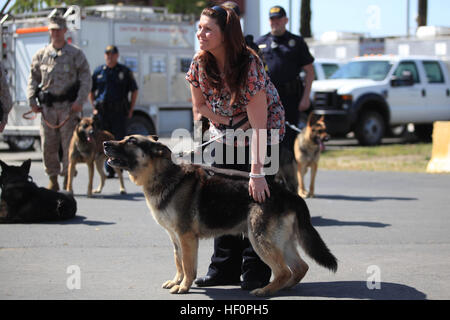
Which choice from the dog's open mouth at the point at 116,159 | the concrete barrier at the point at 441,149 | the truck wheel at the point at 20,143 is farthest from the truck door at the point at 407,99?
the dog's open mouth at the point at 116,159

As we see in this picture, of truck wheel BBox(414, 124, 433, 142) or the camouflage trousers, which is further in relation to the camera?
truck wheel BBox(414, 124, 433, 142)

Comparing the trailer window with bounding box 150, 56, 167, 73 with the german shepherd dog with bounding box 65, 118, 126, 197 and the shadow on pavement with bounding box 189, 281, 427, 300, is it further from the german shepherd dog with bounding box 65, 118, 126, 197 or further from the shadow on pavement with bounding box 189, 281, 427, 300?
the shadow on pavement with bounding box 189, 281, 427, 300

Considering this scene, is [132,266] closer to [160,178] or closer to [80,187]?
[160,178]

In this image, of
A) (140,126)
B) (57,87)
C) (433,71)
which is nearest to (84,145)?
(57,87)

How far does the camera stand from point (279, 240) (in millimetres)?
4645

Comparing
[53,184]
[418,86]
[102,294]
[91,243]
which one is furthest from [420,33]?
[102,294]

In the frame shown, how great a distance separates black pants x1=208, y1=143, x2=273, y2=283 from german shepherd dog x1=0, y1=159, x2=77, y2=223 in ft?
10.4

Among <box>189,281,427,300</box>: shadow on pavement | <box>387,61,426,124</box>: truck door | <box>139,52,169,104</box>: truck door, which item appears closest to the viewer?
<box>189,281,427,300</box>: shadow on pavement

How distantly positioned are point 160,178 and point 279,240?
3.14 ft

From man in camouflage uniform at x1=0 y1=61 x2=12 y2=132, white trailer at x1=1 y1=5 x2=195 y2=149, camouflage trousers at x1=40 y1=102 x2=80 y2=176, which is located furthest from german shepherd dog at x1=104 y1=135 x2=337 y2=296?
white trailer at x1=1 y1=5 x2=195 y2=149

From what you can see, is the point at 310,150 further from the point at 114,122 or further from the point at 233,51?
the point at 233,51

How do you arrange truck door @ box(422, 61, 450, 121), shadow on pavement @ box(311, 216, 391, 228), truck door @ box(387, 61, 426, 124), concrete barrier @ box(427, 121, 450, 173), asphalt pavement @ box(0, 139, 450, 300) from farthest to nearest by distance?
truck door @ box(422, 61, 450, 121), truck door @ box(387, 61, 426, 124), concrete barrier @ box(427, 121, 450, 173), shadow on pavement @ box(311, 216, 391, 228), asphalt pavement @ box(0, 139, 450, 300)

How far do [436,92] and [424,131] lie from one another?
4.47 ft

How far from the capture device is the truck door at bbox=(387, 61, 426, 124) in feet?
60.2
